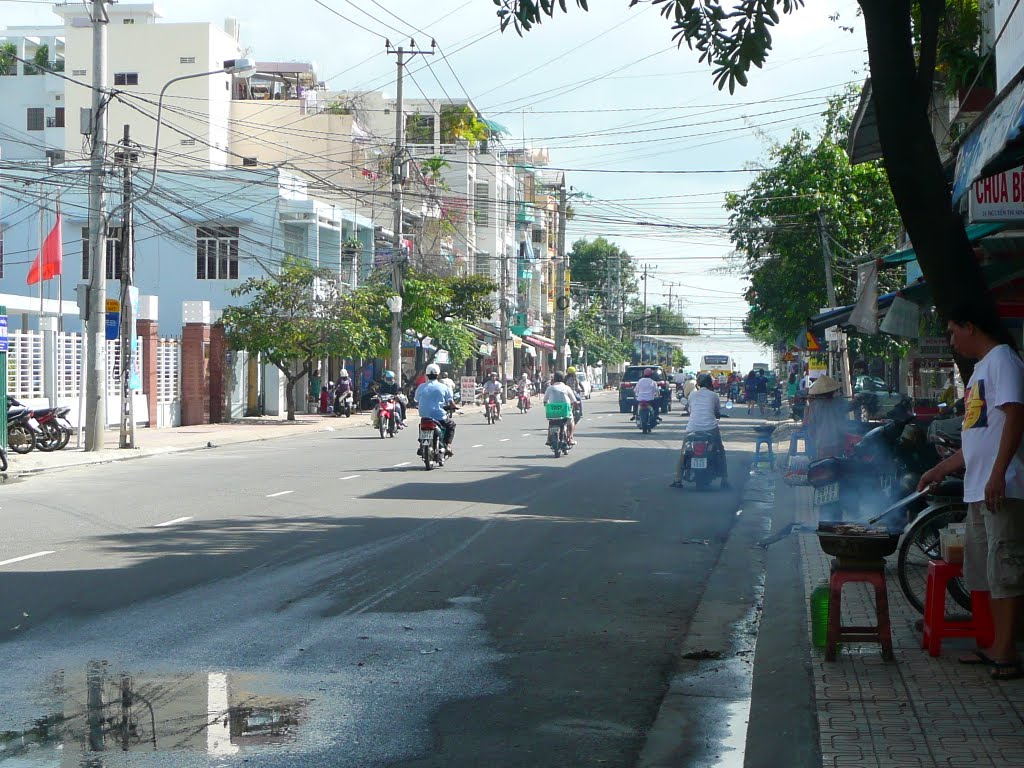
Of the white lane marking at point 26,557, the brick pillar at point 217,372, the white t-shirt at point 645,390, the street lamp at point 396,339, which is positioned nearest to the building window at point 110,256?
the brick pillar at point 217,372

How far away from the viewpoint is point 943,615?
24.6 feet

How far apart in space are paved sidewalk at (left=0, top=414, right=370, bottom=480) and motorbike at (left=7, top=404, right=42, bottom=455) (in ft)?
1.03

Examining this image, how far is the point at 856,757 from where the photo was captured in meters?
5.53

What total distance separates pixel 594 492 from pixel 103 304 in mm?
13155


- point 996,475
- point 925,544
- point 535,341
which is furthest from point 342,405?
point 535,341

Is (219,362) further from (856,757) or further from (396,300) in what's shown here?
(856,757)

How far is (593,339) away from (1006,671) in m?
113

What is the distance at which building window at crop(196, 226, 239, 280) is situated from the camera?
156 feet

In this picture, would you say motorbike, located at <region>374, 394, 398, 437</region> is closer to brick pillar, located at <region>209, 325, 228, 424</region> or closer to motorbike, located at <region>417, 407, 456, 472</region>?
brick pillar, located at <region>209, 325, 228, 424</region>

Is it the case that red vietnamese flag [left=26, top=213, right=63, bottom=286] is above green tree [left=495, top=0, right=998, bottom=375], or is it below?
above

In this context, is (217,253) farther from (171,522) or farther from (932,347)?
(171,522)

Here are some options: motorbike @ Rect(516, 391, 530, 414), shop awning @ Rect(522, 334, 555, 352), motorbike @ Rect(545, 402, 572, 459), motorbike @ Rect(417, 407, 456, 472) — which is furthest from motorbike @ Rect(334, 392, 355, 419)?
shop awning @ Rect(522, 334, 555, 352)

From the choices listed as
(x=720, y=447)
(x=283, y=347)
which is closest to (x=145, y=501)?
(x=720, y=447)

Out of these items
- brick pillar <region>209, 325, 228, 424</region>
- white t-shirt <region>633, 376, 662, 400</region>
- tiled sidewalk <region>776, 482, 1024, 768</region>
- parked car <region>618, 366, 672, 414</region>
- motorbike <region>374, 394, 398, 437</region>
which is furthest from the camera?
parked car <region>618, 366, 672, 414</region>
